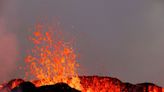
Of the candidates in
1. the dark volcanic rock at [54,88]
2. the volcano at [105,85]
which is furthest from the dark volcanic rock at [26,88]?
the volcano at [105,85]

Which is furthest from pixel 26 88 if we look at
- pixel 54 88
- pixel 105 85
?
pixel 105 85

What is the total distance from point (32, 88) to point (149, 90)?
73.8 feet

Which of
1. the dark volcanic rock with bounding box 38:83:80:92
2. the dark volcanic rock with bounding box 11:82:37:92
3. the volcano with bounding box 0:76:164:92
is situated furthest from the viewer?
the volcano with bounding box 0:76:164:92

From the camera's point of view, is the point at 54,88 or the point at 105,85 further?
the point at 105,85

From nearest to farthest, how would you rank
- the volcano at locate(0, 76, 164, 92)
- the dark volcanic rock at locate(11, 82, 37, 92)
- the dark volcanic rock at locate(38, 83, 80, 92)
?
the dark volcanic rock at locate(38, 83, 80, 92), the dark volcanic rock at locate(11, 82, 37, 92), the volcano at locate(0, 76, 164, 92)

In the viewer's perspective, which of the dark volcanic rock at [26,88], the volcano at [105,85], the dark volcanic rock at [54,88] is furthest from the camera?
the volcano at [105,85]

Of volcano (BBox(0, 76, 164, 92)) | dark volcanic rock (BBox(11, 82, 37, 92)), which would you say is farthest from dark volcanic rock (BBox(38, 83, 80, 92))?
volcano (BBox(0, 76, 164, 92))

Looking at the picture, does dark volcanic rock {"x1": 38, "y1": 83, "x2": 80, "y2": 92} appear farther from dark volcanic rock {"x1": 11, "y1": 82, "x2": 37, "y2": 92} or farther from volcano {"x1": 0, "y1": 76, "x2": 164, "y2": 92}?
volcano {"x1": 0, "y1": 76, "x2": 164, "y2": 92}

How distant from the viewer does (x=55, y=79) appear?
88625 millimetres

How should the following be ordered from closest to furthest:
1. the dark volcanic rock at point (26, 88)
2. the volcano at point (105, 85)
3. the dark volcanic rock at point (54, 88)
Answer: the dark volcanic rock at point (54, 88), the dark volcanic rock at point (26, 88), the volcano at point (105, 85)

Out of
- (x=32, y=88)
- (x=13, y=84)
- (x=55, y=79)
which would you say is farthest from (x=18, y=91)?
(x=55, y=79)

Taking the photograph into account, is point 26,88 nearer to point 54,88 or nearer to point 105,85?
point 54,88

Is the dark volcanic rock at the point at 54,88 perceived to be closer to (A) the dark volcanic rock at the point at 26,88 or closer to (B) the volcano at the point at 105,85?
(A) the dark volcanic rock at the point at 26,88

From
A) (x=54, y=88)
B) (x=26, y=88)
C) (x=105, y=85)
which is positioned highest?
(x=54, y=88)
